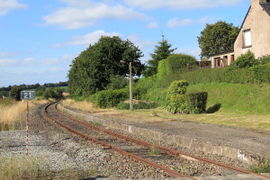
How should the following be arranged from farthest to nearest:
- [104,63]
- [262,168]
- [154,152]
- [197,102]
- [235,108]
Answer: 1. [104,63]
2. [197,102]
3. [235,108]
4. [154,152]
5. [262,168]

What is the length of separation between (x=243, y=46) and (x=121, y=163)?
32.6 metres

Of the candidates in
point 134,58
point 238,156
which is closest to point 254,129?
point 238,156

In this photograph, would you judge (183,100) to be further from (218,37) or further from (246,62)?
(218,37)

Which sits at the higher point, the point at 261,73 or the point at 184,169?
the point at 261,73

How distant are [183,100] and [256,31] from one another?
15.1m

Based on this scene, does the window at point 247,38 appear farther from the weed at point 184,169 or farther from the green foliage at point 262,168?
the weed at point 184,169

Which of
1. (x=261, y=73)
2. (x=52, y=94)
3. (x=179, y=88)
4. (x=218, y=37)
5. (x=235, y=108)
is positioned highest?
(x=218, y=37)

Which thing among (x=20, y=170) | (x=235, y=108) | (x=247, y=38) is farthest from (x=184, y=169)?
(x=247, y=38)

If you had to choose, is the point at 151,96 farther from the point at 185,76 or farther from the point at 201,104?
the point at 201,104

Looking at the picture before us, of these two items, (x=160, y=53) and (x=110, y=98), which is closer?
(x=110, y=98)

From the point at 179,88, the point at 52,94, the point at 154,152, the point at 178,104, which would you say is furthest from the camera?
the point at 52,94

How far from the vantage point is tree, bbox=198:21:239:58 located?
7425cm

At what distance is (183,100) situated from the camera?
94.2 feet

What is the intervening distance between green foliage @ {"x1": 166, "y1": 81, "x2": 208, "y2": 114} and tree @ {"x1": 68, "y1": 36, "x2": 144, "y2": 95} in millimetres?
32449
